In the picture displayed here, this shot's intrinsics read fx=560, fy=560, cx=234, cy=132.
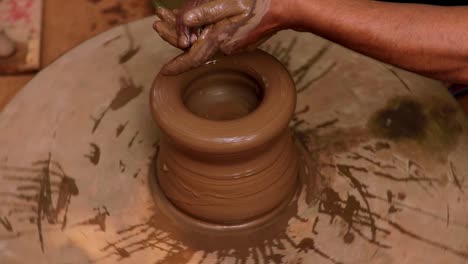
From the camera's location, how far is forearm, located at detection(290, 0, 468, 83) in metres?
1.15

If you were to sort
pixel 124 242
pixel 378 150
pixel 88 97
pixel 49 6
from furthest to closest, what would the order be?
pixel 49 6
pixel 88 97
pixel 378 150
pixel 124 242

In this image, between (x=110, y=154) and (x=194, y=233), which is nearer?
(x=194, y=233)

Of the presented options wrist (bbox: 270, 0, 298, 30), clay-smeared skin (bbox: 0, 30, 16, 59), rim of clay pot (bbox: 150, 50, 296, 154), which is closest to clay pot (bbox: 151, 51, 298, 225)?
rim of clay pot (bbox: 150, 50, 296, 154)

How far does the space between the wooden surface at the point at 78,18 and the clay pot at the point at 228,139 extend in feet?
3.35

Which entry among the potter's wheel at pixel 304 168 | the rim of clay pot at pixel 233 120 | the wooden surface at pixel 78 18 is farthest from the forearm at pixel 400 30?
the wooden surface at pixel 78 18

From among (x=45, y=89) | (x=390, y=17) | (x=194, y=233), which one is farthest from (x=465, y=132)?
(x=45, y=89)

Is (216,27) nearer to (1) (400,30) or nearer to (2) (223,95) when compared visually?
(2) (223,95)

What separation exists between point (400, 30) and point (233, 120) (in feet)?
1.31

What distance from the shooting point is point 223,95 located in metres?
1.40

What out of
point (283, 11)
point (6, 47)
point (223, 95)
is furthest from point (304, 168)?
point (6, 47)

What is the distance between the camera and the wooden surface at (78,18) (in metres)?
2.19

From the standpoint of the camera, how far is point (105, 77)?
5.31 feet

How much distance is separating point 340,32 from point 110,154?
0.66 metres

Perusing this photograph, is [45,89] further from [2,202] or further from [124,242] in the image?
[124,242]
